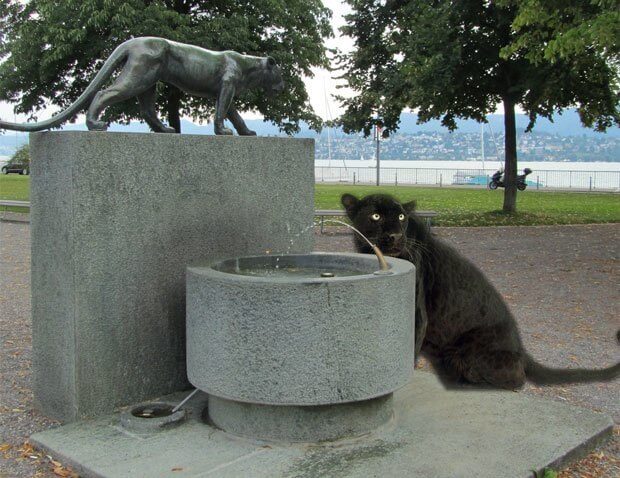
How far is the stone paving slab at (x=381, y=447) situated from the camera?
3396 millimetres

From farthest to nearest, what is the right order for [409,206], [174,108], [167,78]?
[174,108], [167,78], [409,206]

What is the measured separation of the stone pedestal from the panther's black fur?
37.0 inches

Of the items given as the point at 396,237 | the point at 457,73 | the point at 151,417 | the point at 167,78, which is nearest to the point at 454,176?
the point at 457,73

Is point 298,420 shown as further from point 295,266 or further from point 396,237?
point 396,237

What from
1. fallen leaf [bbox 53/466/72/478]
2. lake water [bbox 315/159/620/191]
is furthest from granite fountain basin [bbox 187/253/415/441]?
lake water [bbox 315/159/620/191]

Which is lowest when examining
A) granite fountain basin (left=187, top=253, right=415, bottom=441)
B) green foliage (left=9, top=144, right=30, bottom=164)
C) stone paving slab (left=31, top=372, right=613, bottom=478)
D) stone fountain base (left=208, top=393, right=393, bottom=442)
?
stone paving slab (left=31, top=372, right=613, bottom=478)

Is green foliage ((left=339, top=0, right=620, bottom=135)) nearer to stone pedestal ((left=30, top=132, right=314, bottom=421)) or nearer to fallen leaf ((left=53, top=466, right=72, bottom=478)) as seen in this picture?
stone pedestal ((left=30, top=132, right=314, bottom=421))

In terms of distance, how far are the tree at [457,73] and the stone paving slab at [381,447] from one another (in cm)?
1063

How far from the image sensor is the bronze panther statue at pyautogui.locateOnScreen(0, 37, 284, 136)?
14.2ft

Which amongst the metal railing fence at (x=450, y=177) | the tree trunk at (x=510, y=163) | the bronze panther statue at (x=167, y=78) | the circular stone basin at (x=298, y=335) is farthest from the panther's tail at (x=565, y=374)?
the metal railing fence at (x=450, y=177)

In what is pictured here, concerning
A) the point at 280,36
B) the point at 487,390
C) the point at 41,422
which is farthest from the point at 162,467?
the point at 280,36

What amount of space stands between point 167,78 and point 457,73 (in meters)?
13.0

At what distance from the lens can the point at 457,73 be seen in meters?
16.5

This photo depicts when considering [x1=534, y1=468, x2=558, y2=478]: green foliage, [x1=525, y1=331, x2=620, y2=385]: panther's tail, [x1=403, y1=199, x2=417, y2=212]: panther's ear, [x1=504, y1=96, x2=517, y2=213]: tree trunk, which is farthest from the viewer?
[x1=504, y1=96, x2=517, y2=213]: tree trunk
